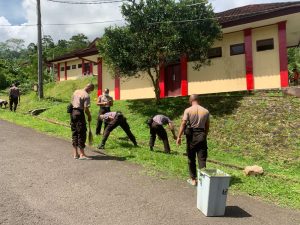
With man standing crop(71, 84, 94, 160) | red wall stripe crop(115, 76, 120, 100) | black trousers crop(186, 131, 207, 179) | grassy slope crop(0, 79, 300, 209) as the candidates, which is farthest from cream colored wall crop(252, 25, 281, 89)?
black trousers crop(186, 131, 207, 179)

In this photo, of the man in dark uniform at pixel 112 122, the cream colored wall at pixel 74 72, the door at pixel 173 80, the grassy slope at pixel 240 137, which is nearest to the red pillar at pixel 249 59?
the grassy slope at pixel 240 137

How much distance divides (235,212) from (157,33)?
11462 mm

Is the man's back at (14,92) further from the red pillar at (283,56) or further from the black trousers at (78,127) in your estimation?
the red pillar at (283,56)

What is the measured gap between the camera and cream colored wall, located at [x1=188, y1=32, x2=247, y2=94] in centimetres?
1936

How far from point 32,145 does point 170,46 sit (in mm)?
7497

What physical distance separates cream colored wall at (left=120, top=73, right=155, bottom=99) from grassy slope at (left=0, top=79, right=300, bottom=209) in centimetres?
348

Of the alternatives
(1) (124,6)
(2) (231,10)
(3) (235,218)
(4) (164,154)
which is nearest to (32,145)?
(4) (164,154)

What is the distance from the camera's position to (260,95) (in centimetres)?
1655

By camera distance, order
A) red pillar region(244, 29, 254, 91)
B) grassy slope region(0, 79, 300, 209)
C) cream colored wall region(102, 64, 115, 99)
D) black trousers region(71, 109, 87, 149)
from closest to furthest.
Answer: grassy slope region(0, 79, 300, 209) → black trousers region(71, 109, 87, 149) → red pillar region(244, 29, 254, 91) → cream colored wall region(102, 64, 115, 99)

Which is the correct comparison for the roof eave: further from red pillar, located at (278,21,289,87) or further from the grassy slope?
the grassy slope

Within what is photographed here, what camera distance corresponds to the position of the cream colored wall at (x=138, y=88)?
74.9 feet

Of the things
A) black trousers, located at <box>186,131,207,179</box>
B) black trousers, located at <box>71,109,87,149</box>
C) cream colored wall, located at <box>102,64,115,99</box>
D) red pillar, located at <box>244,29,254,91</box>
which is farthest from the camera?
cream colored wall, located at <box>102,64,115,99</box>

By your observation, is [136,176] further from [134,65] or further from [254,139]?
[134,65]

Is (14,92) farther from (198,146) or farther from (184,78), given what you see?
(198,146)
